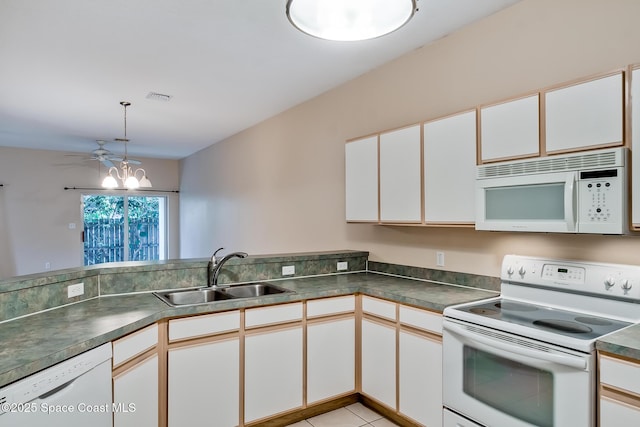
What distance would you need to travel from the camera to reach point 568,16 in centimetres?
222

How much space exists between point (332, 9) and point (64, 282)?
2095 millimetres

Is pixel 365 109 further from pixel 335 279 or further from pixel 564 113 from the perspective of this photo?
pixel 564 113

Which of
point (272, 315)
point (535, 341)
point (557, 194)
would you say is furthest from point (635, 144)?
point (272, 315)

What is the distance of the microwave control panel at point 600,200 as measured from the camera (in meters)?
1.71

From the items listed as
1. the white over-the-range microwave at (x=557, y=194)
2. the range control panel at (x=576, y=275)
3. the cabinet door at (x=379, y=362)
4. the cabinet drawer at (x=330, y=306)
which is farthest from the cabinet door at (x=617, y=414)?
the cabinet drawer at (x=330, y=306)

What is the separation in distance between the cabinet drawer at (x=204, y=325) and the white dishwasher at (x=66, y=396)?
1.44ft

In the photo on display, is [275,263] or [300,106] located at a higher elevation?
[300,106]

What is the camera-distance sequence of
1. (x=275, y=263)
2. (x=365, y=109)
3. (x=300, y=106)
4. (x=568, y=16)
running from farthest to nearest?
(x=300, y=106)
(x=365, y=109)
(x=275, y=263)
(x=568, y=16)

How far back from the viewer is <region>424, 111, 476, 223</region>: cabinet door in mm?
2359

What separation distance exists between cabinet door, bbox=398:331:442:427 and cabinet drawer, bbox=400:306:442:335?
0.22ft

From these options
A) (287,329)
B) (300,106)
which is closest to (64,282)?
(287,329)

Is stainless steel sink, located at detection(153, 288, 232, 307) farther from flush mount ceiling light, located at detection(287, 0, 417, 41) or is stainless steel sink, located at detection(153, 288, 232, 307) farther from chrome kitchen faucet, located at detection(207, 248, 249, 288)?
flush mount ceiling light, located at detection(287, 0, 417, 41)

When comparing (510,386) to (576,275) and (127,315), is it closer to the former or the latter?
(576,275)

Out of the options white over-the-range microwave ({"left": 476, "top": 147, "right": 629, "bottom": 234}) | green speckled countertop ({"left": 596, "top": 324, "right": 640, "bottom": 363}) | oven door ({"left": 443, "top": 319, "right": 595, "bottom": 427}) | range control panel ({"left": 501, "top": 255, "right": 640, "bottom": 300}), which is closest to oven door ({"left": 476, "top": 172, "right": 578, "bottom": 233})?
white over-the-range microwave ({"left": 476, "top": 147, "right": 629, "bottom": 234})
